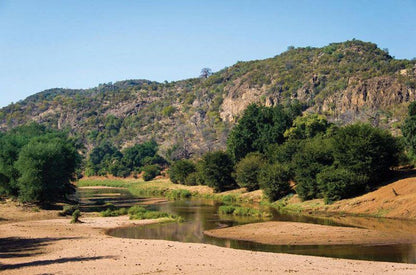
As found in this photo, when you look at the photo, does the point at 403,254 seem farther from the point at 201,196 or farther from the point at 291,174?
the point at 201,196

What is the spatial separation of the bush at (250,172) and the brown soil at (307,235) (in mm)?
31971

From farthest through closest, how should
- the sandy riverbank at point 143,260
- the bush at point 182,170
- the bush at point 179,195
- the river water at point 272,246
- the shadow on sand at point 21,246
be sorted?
1. the bush at point 182,170
2. the bush at point 179,195
3. the river water at point 272,246
4. the shadow on sand at point 21,246
5. the sandy riverbank at point 143,260

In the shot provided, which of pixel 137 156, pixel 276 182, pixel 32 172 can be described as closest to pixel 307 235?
pixel 276 182

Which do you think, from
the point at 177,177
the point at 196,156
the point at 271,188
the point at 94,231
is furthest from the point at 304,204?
the point at 196,156

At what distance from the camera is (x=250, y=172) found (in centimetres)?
7481

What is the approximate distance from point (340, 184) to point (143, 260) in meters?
33.4

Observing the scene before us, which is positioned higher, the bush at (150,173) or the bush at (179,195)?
the bush at (150,173)

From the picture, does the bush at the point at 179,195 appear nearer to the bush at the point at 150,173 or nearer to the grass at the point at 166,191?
the grass at the point at 166,191

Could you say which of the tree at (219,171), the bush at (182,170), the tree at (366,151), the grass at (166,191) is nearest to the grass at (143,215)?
the grass at (166,191)

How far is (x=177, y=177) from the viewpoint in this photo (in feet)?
353

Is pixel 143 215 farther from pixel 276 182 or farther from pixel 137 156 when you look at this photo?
pixel 137 156

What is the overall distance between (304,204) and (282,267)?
34161 millimetres

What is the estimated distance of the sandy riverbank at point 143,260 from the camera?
24141 mm

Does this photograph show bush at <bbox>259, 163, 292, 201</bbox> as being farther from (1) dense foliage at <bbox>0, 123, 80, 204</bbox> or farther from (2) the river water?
(1) dense foliage at <bbox>0, 123, 80, 204</bbox>
